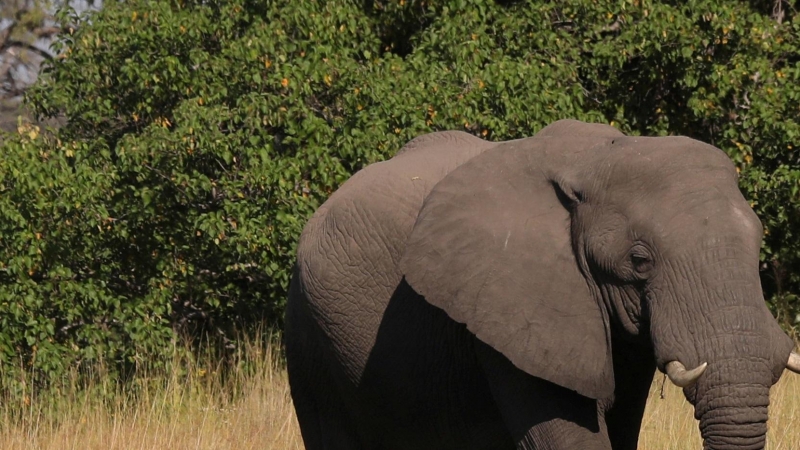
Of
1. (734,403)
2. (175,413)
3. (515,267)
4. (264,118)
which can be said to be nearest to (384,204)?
(515,267)

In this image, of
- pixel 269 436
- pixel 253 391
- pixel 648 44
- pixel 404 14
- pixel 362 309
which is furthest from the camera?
pixel 404 14

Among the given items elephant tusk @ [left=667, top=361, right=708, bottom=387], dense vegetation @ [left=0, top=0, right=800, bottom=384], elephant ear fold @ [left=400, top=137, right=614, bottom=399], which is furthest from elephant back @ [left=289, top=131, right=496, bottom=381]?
dense vegetation @ [left=0, top=0, right=800, bottom=384]

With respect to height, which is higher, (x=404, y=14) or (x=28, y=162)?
(x=404, y=14)

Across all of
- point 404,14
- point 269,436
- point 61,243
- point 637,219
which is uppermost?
point 404,14

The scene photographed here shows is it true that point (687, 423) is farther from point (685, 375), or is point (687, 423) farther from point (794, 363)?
point (685, 375)

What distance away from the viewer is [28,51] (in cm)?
1795

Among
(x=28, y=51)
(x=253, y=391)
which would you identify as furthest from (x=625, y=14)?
(x=28, y=51)

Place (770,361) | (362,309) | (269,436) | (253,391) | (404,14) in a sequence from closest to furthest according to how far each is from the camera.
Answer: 1. (770,361)
2. (362,309)
3. (269,436)
4. (253,391)
5. (404,14)

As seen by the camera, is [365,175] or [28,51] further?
[28,51]

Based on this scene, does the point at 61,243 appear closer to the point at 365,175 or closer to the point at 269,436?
the point at 269,436

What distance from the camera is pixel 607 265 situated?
3725 mm

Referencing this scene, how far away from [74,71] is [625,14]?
359 cm

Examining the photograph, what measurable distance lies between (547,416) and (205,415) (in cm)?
420

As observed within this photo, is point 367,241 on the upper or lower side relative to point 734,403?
upper
